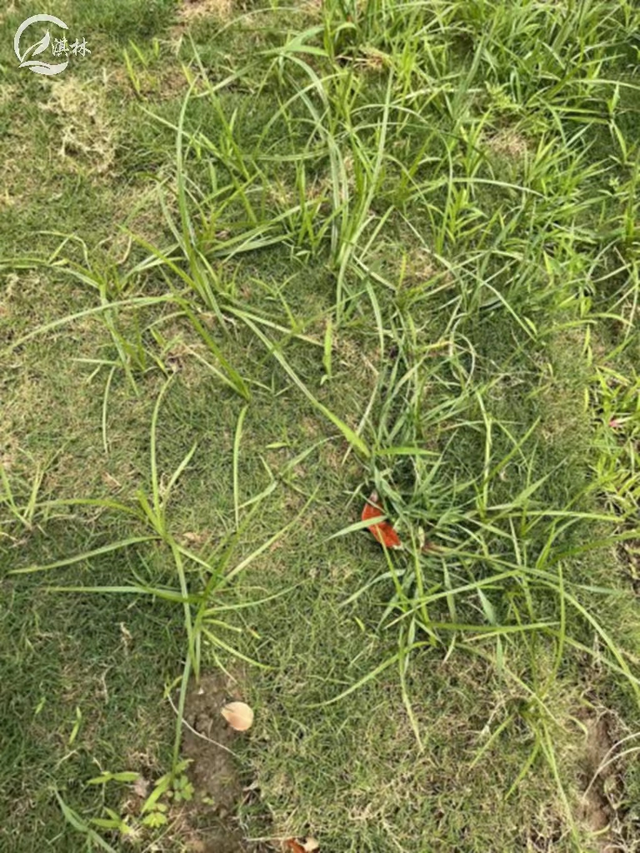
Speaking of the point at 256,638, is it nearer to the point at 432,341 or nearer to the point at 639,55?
the point at 432,341

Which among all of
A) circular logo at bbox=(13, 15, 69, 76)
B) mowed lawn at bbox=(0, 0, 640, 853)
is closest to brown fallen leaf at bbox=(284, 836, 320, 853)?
mowed lawn at bbox=(0, 0, 640, 853)

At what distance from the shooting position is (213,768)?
1770mm

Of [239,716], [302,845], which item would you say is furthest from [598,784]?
[239,716]

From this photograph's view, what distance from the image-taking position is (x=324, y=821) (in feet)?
5.71

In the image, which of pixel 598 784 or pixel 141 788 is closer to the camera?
pixel 141 788

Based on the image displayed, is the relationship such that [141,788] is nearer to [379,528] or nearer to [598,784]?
[379,528]

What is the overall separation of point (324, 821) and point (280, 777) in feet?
0.47

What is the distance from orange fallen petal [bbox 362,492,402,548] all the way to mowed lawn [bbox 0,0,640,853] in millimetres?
24

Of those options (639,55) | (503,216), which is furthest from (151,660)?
(639,55)

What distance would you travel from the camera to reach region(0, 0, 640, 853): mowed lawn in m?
1.78

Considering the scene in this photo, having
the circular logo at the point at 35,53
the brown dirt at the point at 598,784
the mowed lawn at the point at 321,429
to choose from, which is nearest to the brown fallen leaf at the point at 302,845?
the mowed lawn at the point at 321,429

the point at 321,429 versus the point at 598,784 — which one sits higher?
the point at 321,429

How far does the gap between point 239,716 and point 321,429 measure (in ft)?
2.58

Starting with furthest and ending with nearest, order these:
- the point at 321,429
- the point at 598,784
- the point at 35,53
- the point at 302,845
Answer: the point at 35,53 → the point at 321,429 → the point at 598,784 → the point at 302,845
